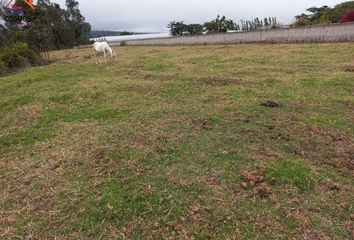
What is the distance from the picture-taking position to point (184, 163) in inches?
124

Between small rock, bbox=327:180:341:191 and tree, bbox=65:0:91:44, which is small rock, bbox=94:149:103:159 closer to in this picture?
small rock, bbox=327:180:341:191

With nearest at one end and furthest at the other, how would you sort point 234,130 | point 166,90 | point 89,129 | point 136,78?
1. point 234,130
2. point 89,129
3. point 166,90
4. point 136,78

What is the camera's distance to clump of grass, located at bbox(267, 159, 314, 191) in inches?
107

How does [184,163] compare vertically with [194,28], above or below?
below

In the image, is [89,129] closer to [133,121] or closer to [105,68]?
[133,121]

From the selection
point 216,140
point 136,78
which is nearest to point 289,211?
point 216,140

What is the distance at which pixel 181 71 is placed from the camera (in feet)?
26.1

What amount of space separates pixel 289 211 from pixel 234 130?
5.22ft

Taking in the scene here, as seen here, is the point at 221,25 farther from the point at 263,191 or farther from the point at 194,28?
the point at 263,191

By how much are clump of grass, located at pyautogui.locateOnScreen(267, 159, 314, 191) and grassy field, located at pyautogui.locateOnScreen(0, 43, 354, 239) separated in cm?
1

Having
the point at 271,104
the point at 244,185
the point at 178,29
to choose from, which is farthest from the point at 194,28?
the point at 244,185

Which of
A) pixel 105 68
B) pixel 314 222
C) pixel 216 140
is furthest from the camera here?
pixel 105 68

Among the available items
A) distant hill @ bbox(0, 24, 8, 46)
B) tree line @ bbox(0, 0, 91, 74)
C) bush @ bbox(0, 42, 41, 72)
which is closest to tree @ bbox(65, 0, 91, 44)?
tree line @ bbox(0, 0, 91, 74)

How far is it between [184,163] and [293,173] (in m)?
1.03
